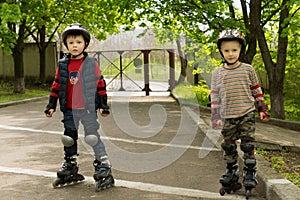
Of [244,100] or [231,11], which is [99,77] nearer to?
[244,100]

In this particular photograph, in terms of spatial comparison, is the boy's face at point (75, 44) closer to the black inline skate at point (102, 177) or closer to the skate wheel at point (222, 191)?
the black inline skate at point (102, 177)

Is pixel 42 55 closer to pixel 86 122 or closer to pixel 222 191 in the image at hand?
pixel 86 122

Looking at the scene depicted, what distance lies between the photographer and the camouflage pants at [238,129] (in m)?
4.48

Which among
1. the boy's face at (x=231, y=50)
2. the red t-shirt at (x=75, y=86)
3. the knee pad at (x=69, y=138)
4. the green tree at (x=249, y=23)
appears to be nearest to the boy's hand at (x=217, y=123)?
the boy's face at (x=231, y=50)

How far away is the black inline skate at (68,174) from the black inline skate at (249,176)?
1.96 metres

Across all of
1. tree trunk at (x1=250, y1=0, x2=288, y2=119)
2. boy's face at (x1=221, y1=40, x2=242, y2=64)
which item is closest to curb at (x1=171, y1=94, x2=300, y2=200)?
boy's face at (x1=221, y1=40, x2=242, y2=64)

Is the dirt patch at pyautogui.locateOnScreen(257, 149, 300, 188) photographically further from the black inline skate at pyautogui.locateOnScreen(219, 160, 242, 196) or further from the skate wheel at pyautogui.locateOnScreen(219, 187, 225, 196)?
the skate wheel at pyautogui.locateOnScreen(219, 187, 225, 196)

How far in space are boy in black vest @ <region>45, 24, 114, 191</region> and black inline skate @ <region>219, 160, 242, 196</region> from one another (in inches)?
50.0

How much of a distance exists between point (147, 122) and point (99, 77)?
19.2 feet

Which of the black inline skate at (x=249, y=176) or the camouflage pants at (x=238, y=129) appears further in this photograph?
the camouflage pants at (x=238, y=129)

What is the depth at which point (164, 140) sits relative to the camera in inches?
312

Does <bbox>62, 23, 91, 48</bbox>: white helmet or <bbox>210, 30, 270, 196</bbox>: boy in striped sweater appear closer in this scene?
<bbox>210, 30, 270, 196</bbox>: boy in striped sweater

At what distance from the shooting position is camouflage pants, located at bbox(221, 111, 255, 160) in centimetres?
448

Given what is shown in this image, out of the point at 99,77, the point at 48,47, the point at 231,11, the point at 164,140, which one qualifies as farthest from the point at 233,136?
the point at 48,47
